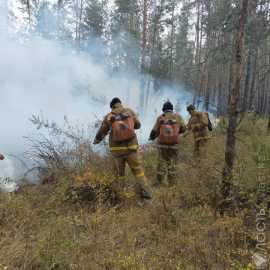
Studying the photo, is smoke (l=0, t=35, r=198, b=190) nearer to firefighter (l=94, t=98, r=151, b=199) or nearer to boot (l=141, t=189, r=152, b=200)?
firefighter (l=94, t=98, r=151, b=199)

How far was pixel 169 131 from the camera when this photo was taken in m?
4.27

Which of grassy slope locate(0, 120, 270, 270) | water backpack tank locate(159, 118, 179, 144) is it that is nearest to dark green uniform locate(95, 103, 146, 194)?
grassy slope locate(0, 120, 270, 270)

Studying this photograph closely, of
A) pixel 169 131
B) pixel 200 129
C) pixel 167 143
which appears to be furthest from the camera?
pixel 200 129

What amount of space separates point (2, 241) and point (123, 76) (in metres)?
19.1

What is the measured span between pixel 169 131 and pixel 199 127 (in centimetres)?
133

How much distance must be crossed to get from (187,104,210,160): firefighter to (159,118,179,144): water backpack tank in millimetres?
1204

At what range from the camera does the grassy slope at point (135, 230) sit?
6.32 ft

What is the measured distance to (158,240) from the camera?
2.36m

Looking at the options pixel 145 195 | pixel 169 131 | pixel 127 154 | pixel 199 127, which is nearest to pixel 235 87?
pixel 169 131

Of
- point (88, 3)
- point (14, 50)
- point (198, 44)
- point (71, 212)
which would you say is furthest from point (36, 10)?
point (71, 212)

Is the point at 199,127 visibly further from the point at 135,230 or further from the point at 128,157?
the point at 135,230

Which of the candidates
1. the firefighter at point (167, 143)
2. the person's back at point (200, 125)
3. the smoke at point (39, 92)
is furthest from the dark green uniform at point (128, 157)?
the smoke at point (39, 92)

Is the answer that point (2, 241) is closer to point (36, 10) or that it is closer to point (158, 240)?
point (158, 240)

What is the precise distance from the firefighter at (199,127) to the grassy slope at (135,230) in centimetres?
172
